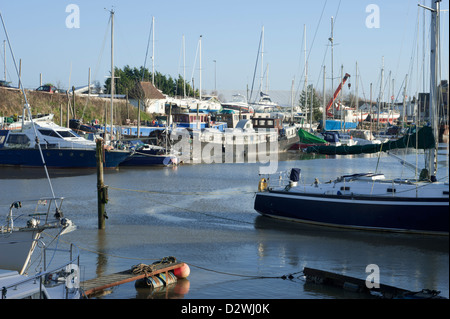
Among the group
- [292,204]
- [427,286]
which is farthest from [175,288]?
[292,204]

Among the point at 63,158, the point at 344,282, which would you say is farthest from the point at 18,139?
the point at 344,282

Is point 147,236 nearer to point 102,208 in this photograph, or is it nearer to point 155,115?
point 102,208

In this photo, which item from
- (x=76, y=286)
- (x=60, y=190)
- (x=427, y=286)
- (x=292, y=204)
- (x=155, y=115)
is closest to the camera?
(x=76, y=286)

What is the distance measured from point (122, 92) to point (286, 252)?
234 ft

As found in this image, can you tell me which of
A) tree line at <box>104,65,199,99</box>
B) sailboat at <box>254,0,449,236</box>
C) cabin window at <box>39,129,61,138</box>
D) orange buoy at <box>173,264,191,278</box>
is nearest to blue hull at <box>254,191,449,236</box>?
sailboat at <box>254,0,449,236</box>

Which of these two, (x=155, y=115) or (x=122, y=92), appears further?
(x=122, y=92)

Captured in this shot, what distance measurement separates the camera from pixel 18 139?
46.4 meters

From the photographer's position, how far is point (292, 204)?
954 inches

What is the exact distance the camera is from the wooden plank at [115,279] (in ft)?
Answer: 49.8

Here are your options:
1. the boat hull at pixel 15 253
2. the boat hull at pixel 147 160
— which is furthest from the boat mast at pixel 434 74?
the boat hull at pixel 147 160

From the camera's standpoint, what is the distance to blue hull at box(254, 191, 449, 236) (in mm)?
20359

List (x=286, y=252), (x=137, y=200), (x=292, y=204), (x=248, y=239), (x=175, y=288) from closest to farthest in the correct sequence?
(x=175, y=288)
(x=286, y=252)
(x=248, y=239)
(x=292, y=204)
(x=137, y=200)

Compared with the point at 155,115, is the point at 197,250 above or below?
below

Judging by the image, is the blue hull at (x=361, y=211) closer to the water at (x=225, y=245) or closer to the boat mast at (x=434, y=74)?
the water at (x=225, y=245)
